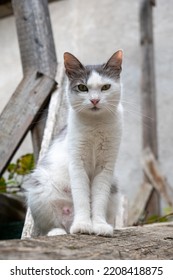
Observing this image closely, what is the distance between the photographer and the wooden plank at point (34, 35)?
253cm

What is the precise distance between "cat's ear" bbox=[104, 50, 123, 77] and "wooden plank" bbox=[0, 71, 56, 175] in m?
0.68

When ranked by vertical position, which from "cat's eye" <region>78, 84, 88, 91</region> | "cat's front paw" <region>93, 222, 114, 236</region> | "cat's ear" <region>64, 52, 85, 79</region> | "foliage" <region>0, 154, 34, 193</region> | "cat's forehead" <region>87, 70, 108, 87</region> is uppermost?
"cat's ear" <region>64, 52, 85, 79</region>

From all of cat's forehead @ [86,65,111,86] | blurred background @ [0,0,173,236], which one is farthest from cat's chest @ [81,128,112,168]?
blurred background @ [0,0,173,236]

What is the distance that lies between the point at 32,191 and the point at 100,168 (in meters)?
0.34

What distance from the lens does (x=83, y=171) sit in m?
1.86

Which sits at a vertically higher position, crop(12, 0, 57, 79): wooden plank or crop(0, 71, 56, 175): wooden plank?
crop(12, 0, 57, 79): wooden plank

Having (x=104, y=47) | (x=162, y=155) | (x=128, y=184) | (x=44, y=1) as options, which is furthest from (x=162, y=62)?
(x=44, y=1)

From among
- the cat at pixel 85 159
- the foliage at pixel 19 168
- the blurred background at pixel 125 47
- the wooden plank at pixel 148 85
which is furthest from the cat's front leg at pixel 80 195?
the blurred background at pixel 125 47

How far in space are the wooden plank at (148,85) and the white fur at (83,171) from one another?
106 inches

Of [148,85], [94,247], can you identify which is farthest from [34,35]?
[148,85]

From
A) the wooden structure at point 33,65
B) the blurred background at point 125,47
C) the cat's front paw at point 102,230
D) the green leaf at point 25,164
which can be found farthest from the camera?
the blurred background at point 125,47

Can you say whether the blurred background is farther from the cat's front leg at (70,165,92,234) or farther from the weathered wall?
the cat's front leg at (70,165,92,234)

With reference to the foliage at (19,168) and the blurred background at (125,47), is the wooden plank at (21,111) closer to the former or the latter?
the foliage at (19,168)

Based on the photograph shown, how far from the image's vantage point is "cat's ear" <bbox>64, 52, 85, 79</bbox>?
1.89 meters
